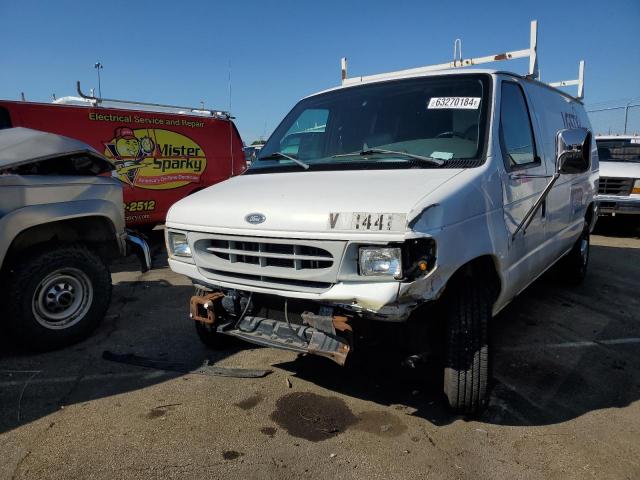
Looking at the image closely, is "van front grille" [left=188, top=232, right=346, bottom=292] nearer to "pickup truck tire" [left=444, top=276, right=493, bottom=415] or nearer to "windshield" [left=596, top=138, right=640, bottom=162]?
"pickup truck tire" [left=444, top=276, right=493, bottom=415]

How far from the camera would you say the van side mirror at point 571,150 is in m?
3.28

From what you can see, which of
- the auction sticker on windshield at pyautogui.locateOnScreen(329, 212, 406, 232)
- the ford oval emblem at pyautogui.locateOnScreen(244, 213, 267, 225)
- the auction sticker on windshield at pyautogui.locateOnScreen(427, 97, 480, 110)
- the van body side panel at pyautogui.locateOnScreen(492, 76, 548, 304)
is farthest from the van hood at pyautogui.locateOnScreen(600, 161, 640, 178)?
the ford oval emblem at pyautogui.locateOnScreen(244, 213, 267, 225)

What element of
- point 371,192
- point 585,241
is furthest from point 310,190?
point 585,241

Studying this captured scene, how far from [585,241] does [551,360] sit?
2.58 meters

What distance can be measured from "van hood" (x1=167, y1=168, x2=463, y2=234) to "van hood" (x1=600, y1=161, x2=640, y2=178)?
8.14 metres

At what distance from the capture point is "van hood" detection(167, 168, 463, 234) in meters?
2.60

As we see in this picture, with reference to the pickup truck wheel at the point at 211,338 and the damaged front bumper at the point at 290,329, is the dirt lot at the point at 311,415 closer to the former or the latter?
the pickup truck wheel at the point at 211,338

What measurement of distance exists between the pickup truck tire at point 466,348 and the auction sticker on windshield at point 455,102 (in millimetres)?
1261

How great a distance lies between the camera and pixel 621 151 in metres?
10.6

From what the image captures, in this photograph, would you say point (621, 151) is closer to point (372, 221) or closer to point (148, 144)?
point (148, 144)

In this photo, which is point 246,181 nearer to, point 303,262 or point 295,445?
point 303,262

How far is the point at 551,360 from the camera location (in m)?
3.88

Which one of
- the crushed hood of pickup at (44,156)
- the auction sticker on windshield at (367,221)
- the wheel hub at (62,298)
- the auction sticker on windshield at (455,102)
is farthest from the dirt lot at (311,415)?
the auction sticker on windshield at (455,102)

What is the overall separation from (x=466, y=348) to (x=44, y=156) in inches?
140
